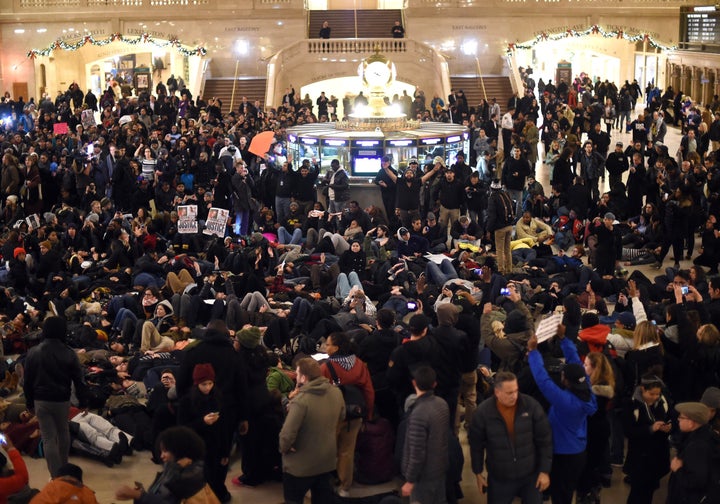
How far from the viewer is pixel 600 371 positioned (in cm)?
920

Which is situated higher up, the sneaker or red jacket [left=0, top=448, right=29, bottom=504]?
red jacket [left=0, top=448, right=29, bottom=504]

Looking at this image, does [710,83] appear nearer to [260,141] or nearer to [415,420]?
[260,141]

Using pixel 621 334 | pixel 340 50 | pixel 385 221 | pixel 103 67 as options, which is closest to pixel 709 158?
pixel 385 221

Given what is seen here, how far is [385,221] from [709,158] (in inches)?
259

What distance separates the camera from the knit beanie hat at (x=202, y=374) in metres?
8.96

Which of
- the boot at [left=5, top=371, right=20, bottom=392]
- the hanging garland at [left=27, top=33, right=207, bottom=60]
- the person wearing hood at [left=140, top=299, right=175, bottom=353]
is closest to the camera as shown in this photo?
the boot at [left=5, top=371, right=20, bottom=392]

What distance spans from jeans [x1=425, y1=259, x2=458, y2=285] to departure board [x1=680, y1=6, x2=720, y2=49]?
23.3 m

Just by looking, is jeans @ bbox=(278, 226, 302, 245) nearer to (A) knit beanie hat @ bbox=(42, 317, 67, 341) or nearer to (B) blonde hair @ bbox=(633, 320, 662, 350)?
(A) knit beanie hat @ bbox=(42, 317, 67, 341)

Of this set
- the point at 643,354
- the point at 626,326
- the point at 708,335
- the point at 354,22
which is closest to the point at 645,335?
the point at 643,354

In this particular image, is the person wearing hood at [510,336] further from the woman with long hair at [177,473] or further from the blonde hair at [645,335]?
the woman with long hair at [177,473]

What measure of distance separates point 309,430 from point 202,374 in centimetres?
96

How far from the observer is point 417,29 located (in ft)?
132

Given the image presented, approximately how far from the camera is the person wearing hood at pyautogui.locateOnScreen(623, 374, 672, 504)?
8.93m

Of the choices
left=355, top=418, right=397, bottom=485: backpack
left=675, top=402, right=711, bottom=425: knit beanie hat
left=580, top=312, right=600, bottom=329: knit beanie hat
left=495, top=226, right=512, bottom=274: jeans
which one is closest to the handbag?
left=355, top=418, right=397, bottom=485: backpack
